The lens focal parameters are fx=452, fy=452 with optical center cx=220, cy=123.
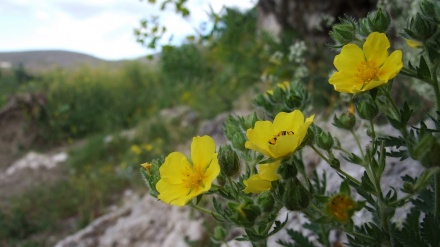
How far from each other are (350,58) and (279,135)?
247mm

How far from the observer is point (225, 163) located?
992 millimetres

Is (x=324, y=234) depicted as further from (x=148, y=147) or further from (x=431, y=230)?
(x=148, y=147)

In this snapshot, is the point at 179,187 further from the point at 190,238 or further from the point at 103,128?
the point at 103,128

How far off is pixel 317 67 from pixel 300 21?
29.6 inches

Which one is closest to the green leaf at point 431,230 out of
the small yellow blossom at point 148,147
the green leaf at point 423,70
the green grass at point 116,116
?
the green leaf at point 423,70

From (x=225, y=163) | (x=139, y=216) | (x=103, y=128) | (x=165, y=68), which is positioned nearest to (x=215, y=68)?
(x=165, y=68)

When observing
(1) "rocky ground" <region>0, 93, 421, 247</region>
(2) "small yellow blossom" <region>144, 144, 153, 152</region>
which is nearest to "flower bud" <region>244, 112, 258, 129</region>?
(1) "rocky ground" <region>0, 93, 421, 247</region>

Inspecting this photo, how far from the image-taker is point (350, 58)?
985 millimetres

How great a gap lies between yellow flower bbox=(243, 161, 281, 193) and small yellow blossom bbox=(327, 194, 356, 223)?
15 centimetres

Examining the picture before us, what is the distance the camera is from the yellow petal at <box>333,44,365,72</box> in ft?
3.19

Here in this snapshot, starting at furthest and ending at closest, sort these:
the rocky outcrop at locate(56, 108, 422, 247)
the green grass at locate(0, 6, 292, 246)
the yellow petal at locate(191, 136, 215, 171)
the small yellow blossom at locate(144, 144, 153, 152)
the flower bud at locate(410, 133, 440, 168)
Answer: the small yellow blossom at locate(144, 144, 153, 152)
the green grass at locate(0, 6, 292, 246)
the rocky outcrop at locate(56, 108, 422, 247)
the yellow petal at locate(191, 136, 215, 171)
the flower bud at locate(410, 133, 440, 168)

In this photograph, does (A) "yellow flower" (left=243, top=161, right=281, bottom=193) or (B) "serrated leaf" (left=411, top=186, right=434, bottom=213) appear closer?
(A) "yellow flower" (left=243, top=161, right=281, bottom=193)

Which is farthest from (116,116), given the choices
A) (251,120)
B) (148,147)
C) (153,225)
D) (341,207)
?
(341,207)

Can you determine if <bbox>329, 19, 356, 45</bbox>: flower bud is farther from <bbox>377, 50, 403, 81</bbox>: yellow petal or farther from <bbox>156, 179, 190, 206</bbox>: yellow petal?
<bbox>156, 179, 190, 206</bbox>: yellow petal
